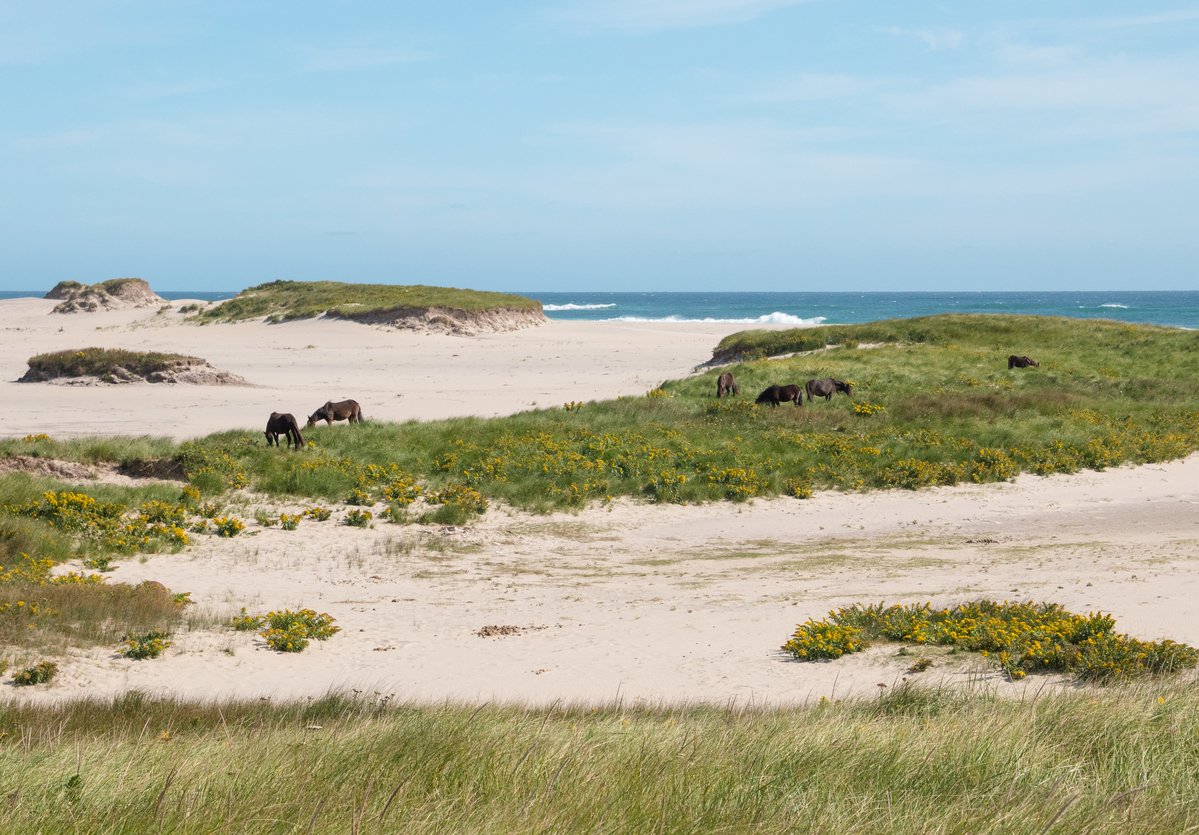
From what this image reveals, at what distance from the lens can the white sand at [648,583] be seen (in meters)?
10.0

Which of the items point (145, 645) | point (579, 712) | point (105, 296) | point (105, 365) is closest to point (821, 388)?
point (145, 645)

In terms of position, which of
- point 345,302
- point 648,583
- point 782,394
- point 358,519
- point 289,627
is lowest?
point 648,583

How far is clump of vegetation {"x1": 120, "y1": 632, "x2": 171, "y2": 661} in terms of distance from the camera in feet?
34.4

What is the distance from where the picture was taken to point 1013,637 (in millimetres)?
10070

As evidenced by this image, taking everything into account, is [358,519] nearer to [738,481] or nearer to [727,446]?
[738,481]

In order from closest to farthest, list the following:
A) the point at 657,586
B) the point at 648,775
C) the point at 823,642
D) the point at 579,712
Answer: the point at 648,775 → the point at 579,712 → the point at 823,642 → the point at 657,586

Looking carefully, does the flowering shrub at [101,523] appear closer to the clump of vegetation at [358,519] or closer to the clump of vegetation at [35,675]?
the clump of vegetation at [358,519]

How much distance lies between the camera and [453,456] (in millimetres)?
20422

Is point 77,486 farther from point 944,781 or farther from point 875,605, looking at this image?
point 944,781

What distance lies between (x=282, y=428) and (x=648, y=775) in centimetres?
1717

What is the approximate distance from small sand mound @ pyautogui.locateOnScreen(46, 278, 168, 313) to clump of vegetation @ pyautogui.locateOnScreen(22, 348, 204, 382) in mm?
48672

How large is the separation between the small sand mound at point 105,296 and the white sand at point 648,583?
2401 inches

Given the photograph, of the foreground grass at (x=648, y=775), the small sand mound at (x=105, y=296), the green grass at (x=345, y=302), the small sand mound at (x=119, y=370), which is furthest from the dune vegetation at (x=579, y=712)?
the small sand mound at (x=105, y=296)

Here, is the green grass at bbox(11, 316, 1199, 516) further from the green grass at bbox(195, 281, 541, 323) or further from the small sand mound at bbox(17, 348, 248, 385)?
the green grass at bbox(195, 281, 541, 323)
